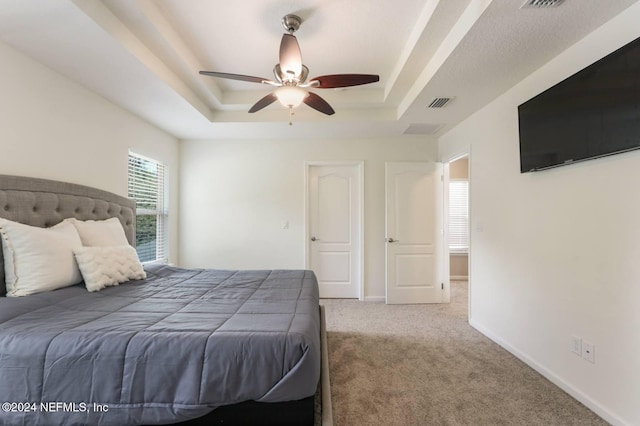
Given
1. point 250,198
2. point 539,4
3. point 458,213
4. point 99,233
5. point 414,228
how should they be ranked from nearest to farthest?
point 539,4 → point 99,233 → point 414,228 → point 250,198 → point 458,213

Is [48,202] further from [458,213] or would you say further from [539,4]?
[458,213]

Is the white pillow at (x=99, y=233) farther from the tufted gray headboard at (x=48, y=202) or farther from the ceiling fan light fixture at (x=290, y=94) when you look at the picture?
the ceiling fan light fixture at (x=290, y=94)

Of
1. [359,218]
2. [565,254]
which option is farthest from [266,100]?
[565,254]

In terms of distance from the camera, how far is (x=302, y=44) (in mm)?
2348

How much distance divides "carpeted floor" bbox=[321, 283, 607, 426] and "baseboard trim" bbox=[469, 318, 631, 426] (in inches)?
1.4

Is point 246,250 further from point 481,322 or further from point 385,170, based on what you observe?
point 481,322

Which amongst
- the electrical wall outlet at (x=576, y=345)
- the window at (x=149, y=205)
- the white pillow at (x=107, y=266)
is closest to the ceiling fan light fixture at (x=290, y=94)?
the white pillow at (x=107, y=266)

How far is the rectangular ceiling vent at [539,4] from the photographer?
4.87ft

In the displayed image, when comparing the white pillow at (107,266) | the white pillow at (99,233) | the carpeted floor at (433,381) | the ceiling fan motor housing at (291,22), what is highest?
the ceiling fan motor housing at (291,22)

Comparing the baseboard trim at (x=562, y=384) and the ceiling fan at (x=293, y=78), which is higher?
the ceiling fan at (x=293, y=78)

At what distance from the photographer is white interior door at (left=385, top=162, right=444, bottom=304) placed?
12.9 feet

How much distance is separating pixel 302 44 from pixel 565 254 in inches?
102

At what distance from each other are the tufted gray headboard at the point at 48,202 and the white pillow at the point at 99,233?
0.12 m

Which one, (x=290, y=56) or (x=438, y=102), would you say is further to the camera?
(x=438, y=102)
